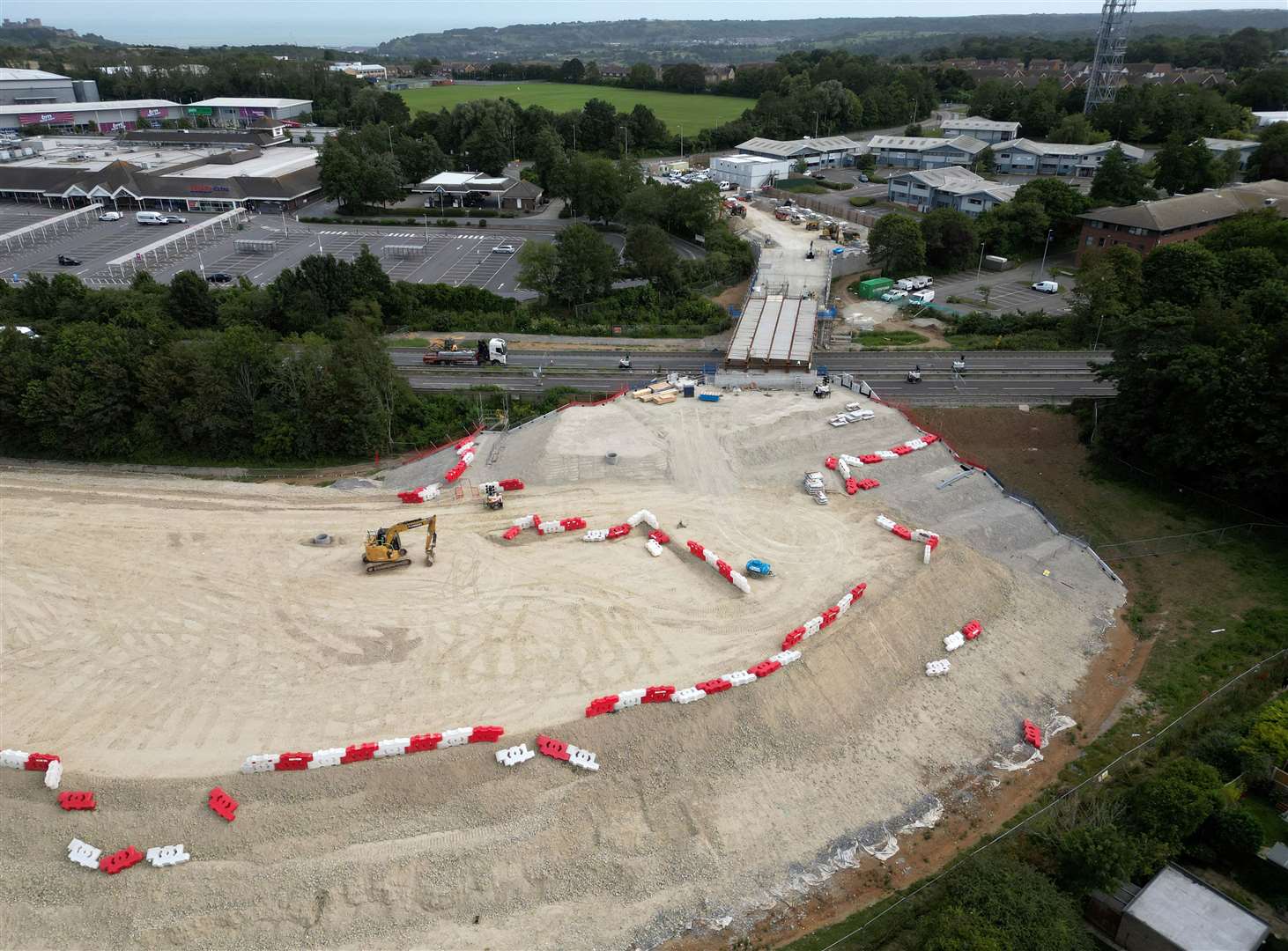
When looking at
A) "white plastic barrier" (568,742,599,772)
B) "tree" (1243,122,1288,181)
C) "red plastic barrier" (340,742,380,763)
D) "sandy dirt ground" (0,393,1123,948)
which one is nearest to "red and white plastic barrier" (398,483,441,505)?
"sandy dirt ground" (0,393,1123,948)

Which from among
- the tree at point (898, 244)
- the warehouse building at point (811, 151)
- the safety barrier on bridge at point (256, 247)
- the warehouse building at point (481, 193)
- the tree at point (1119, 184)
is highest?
the warehouse building at point (811, 151)

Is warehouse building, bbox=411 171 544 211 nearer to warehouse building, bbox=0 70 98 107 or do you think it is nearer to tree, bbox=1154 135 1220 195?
tree, bbox=1154 135 1220 195

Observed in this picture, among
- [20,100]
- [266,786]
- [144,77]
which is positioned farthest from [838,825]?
[144,77]

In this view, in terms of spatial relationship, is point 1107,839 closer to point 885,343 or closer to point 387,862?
point 387,862

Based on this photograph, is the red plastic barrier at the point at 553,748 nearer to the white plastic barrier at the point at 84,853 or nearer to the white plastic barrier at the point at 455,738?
the white plastic barrier at the point at 455,738

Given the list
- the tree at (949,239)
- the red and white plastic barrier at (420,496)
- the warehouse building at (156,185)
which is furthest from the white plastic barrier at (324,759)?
the warehouse building at (156,185)

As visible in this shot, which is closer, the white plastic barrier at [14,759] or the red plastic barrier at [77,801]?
the red plastic barrier at [77,801]

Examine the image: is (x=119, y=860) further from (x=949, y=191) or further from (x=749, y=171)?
(x=749, y=171)

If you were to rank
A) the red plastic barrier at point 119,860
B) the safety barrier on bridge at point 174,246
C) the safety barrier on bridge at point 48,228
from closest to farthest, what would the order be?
the red plastic barrier at point 119,860 → the safety barrier on bridge at point 174,246 → the safety barrier on bridge at point 48,228
